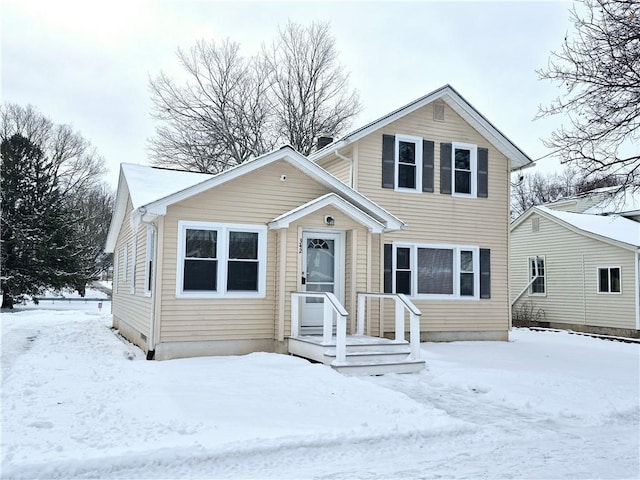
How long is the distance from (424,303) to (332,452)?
9.18 meters

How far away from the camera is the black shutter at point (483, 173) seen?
1543 centimetres

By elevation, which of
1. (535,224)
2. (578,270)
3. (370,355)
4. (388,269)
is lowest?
(370,355)

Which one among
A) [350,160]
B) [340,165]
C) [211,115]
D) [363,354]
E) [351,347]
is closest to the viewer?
[363,354]

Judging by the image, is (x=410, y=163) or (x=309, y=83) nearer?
(x=410, y=163)

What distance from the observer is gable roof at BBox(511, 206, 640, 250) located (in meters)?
19.2

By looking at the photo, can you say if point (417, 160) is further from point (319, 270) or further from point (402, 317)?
point (402, 317)

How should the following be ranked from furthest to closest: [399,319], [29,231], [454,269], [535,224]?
[29,231] < [535,224] < [454,269] < [399,319]

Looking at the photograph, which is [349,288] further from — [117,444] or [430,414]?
[117,444]

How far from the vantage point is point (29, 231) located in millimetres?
27484

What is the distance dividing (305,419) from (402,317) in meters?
5.28

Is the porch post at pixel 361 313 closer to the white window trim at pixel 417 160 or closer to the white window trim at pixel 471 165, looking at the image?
the white window trim at pixel 417 160

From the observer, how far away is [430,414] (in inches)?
278

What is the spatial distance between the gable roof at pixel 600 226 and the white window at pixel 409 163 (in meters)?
7.91

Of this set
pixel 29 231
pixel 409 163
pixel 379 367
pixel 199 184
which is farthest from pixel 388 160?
pixel 29 231
